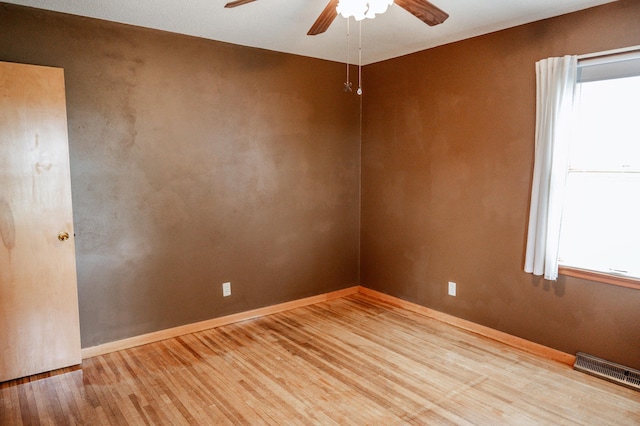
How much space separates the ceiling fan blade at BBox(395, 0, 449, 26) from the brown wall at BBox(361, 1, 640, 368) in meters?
1.25

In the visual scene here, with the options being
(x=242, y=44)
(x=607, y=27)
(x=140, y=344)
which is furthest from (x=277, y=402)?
(x=607, y=27)

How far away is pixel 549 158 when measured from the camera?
9.81 feet

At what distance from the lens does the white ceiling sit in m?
2.77

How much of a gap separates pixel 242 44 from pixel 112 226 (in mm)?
1914

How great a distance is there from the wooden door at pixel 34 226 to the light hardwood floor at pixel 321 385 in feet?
0.77

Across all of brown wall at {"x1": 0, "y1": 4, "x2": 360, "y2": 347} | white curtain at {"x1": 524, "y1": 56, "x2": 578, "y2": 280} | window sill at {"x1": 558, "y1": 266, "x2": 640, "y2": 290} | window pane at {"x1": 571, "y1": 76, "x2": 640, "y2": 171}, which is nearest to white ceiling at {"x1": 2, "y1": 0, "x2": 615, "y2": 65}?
brown wall at {"x1": 0, "y1": 4, "x2": 360, "y2": 347}

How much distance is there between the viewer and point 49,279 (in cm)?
292

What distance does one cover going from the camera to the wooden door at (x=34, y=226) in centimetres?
275

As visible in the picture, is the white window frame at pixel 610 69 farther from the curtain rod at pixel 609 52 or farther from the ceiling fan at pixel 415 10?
the ceiling fan at pixel 415 10

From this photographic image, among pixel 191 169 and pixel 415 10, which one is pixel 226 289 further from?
pixel 415 10

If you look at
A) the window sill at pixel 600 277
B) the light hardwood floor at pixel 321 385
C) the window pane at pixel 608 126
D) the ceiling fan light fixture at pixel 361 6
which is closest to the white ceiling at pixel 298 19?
the window pane at pixel 608 126

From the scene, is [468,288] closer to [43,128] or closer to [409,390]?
[409,390]

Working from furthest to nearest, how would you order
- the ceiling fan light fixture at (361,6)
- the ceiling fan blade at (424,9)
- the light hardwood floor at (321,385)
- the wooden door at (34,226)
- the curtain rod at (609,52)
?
the wooden door at (34,226) < the curtain rod at (609,52) < the light hardwood floor at (321,385) < the ceiling fan blade at (424,9) < the ceiling fan light fixture at (361,6)

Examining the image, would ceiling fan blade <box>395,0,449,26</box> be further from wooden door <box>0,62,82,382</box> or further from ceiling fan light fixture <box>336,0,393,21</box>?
wooden door <box>0,62,82,382</box>
